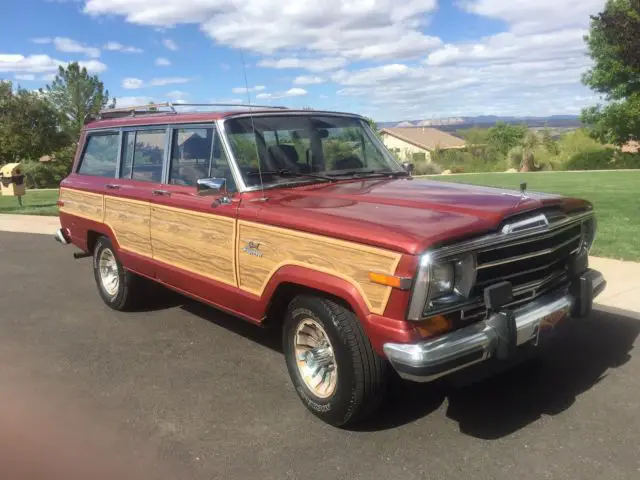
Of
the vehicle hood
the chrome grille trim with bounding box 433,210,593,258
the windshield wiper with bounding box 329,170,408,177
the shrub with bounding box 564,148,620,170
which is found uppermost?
the shrub with bounding box 564,148,620,170

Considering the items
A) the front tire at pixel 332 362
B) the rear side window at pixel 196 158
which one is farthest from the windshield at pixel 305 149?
the front tire at pixel 332 362

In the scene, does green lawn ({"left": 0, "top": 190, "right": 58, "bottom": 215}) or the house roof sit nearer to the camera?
green lawn ({"left": 0, "top": 190, "right": 58, "bottom": 215})

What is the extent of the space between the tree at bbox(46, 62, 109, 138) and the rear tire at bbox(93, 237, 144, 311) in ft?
145

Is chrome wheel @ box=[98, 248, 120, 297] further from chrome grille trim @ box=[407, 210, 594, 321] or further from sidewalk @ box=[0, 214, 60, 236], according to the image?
sidewalk @ box=[0, 214, 60, 236]

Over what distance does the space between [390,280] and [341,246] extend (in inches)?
16.5

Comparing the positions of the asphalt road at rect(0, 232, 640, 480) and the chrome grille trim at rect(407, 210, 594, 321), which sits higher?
the chrome grille trim at rect(407, 210, 594, 321)

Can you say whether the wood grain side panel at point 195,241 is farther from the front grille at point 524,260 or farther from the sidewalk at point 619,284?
the sidewalk at point 619,284

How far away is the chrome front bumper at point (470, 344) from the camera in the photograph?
10.3ft

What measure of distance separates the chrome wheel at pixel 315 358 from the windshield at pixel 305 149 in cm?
118

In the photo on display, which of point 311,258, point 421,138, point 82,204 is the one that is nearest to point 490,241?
point 311,258

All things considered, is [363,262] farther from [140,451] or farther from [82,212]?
[82,212]

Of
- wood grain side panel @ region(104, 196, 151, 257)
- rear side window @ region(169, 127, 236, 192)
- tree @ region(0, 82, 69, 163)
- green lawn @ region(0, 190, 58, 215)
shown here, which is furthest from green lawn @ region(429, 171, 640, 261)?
tree @ region(0, 82, 69, 163)

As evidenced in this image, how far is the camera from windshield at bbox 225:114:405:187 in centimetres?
458

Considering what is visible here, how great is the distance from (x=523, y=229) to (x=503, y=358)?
2.47 ft
